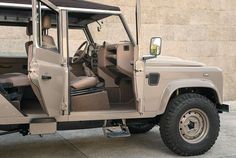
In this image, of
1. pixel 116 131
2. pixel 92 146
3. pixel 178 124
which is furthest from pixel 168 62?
pixel 92 146

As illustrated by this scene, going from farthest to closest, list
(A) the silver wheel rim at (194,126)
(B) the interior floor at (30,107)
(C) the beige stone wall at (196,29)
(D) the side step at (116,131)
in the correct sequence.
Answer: (C) the beige stone wall at (196,29)
(A) the silver wheel rim at (194,126)
(D) the side step at (116,131)
(B) the interior floor at (30,107)

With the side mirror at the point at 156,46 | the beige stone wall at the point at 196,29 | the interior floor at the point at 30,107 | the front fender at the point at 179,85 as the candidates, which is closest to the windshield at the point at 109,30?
the side mirror at the point at 156,46

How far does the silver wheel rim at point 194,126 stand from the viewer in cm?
573

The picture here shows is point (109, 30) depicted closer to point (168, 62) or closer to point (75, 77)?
point (75, 77)

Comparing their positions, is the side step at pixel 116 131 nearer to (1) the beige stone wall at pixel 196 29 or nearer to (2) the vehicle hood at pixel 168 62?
(2) the vehicle hood at pixel 168 62

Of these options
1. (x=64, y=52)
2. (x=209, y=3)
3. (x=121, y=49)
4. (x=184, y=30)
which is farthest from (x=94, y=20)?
(x=209, y=3)

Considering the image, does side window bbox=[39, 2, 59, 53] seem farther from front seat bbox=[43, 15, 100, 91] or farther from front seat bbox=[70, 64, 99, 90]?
front seat bbox=[70, 64, 99, 90]

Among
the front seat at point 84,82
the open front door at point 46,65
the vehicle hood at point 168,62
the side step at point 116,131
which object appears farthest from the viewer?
the vehicle hood at point 168,62

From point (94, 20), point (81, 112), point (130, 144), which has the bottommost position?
point (130, 144)

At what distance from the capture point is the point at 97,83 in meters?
5.69

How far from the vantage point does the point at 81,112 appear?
206 inches

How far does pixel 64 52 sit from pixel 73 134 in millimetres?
2485

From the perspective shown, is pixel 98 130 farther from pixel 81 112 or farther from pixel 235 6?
pixel 235 6

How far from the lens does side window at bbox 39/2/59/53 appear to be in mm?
4961
